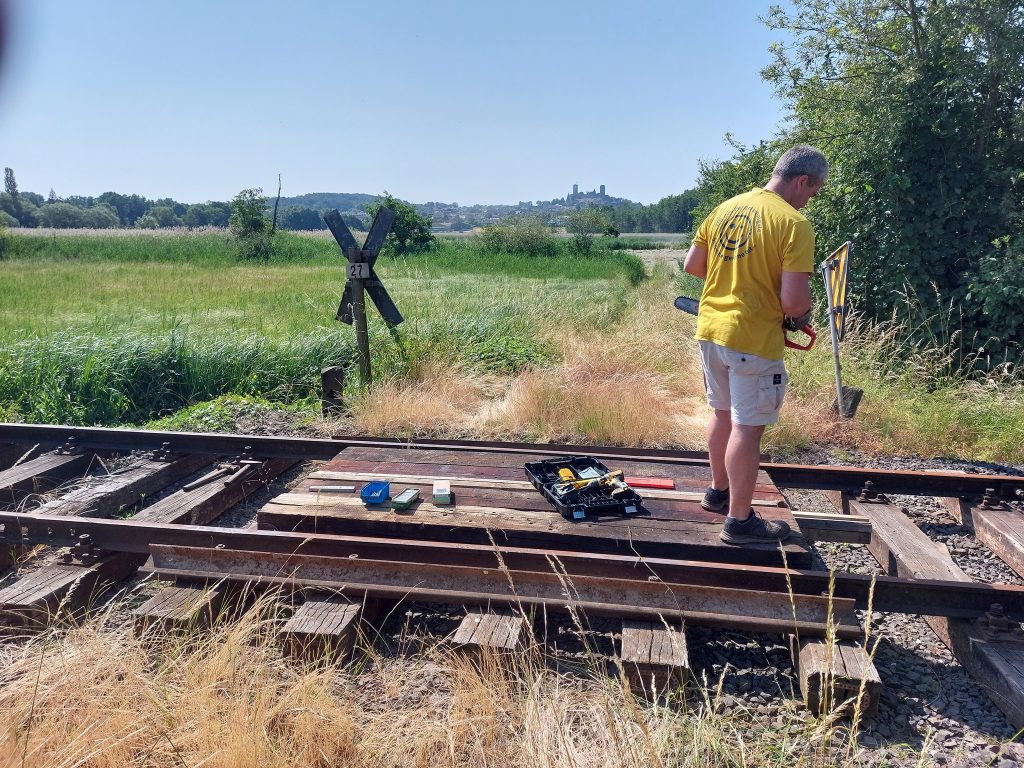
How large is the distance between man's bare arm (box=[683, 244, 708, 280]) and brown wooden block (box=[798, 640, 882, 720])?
197 centimetres

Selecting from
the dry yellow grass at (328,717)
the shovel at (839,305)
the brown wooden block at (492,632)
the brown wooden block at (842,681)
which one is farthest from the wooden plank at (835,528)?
the shovel at (839,305)

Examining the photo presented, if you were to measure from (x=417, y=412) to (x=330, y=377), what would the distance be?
1.10 metres

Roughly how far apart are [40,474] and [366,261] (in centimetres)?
344

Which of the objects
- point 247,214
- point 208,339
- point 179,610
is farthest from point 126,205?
point 179,610

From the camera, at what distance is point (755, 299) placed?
338 cm

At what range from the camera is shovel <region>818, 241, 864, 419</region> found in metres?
6.97

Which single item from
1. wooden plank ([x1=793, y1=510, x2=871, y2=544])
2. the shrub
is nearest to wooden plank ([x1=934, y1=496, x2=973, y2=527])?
wooden plank ([x1=793, y1=510, x2=871, y2=544])

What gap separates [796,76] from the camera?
12.2 m

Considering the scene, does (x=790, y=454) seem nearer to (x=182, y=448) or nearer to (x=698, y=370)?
(x=698, y=370)

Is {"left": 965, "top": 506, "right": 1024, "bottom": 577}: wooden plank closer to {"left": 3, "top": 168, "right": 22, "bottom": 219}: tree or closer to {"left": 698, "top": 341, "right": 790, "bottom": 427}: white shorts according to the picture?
{"left": 698, "top": 341, "right": 790, "bottom": 427}: white shorts

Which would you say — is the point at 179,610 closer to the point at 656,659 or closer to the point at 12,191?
the point at 656,659

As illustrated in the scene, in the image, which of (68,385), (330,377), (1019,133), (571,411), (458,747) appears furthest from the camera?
(1019,133)

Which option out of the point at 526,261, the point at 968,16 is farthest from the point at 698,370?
the point at 526,261

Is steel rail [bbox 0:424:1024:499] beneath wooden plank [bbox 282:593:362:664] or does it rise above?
above
